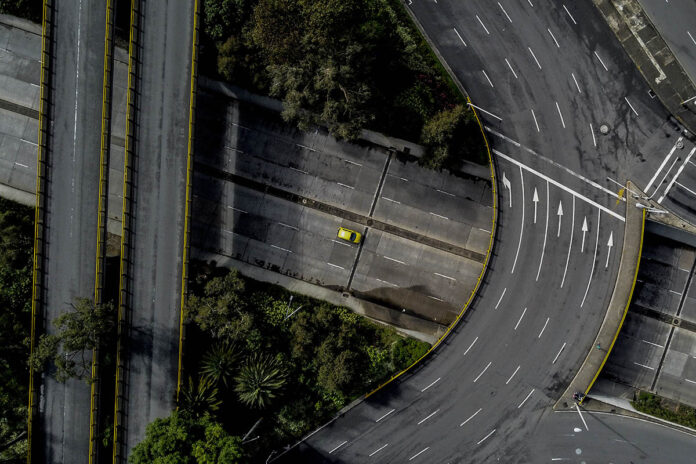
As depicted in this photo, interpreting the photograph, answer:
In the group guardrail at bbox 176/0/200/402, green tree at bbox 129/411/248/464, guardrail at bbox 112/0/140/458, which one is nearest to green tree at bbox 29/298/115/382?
guardrail at bbox 112/0/140/458

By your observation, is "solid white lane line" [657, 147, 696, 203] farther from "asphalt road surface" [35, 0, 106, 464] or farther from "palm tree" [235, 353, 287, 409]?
"asphalt road surface" [35, 0, 106, 464]

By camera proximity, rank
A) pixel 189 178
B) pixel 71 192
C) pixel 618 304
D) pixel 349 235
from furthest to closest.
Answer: pixel 349 235
pixel 618 304
pixel 71 192
pixel 189 178

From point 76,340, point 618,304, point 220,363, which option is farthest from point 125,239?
point 618,304

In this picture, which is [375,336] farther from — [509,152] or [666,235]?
[666,235]

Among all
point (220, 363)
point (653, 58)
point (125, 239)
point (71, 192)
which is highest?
point (653, 58)

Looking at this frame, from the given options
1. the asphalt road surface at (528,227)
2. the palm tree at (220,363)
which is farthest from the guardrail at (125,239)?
the asphalt road surface at (528,227)

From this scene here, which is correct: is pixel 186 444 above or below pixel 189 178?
below

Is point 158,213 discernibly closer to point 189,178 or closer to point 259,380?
point 189,178

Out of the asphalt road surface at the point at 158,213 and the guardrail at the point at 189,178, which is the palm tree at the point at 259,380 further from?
the asphalt road surface at the point at 158,213

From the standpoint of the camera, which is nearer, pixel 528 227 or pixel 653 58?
pixel 653 58
